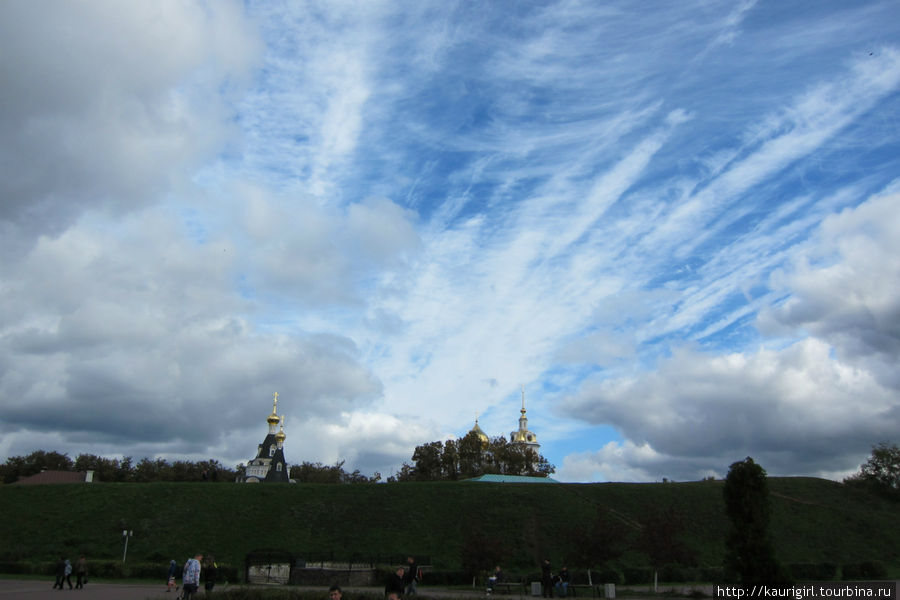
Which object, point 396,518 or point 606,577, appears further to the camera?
point 396,518

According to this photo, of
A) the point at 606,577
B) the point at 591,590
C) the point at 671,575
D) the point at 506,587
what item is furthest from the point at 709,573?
the point at 506,587

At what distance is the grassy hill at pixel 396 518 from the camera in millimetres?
39312

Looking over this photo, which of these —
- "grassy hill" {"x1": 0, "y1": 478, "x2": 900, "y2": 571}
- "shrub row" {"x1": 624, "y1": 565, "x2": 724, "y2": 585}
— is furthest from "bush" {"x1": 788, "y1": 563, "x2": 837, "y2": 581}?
"grassy hill" {"x1": 0, "y1": 478, "x2": 900, "y2": 571}

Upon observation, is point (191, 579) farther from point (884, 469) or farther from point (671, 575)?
→ point (884, 469)

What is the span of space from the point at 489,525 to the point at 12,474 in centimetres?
6783

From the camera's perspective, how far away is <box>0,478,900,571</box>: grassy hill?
3931 centimetres

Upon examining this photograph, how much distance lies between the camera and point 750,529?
1689 centimetres

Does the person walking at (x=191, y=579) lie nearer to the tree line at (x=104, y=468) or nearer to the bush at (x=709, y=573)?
the bush at (x=709, y=573)

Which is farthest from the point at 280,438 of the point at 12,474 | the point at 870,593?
the point at 870,593

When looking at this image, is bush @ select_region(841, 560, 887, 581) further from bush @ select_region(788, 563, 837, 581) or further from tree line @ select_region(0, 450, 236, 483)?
tree line @ select_region(0, 450, 236, 483)

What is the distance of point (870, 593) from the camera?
2214 cm

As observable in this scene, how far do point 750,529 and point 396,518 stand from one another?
3119 cm

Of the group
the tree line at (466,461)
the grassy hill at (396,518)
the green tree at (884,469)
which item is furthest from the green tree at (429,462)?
the green tree at (884,469)

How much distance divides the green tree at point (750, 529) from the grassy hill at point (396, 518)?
19.5 meters
